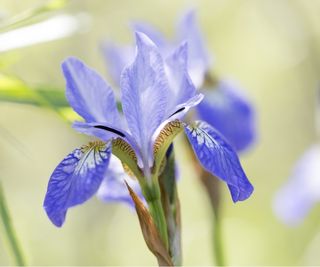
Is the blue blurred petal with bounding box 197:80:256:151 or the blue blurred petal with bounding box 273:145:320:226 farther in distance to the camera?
the blue blurred petal with bounding box 273:145:320:226

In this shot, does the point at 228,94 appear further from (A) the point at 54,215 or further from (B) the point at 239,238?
(B) the point at 239,238

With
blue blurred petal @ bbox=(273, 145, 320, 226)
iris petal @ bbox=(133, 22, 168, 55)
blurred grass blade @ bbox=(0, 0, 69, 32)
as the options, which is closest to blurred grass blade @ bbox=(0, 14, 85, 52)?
blurred grass blade @ bbox=(0, 0, 69, 32)

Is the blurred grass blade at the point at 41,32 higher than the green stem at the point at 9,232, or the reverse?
the blurred grass blade at the point at 41,32

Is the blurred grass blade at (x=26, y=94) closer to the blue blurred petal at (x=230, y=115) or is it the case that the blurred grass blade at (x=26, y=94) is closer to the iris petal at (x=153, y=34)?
the iris petal at (x=153, y=34)

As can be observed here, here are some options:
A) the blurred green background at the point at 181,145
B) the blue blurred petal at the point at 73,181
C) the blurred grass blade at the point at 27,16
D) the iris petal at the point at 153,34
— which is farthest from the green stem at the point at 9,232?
the blurred green background at the point at 181,145

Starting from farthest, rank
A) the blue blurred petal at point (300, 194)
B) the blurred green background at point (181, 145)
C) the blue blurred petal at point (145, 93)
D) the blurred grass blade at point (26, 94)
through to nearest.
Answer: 1. the blurred green background at point (181, 145)
2. the blue blurred petal at point (300, 194)
3. the blurred grass blade at point (26, 94)
4. the blue blurred petal at point (145, 93)

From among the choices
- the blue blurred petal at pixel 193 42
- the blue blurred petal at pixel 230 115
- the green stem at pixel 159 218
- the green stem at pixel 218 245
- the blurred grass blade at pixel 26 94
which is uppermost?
the blue blurred petal at pixel 193 42

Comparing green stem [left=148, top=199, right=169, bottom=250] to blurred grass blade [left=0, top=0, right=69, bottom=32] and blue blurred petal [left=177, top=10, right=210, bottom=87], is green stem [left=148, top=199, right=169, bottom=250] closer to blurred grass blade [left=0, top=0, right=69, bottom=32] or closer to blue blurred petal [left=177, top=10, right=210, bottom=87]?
blurred grass blade [left=0, top=0, right=69, bottom=32]
